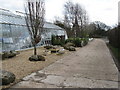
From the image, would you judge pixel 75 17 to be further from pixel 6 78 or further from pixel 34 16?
pixel 6 78

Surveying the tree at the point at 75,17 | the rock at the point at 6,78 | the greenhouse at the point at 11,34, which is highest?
the tree at the point at 75,17

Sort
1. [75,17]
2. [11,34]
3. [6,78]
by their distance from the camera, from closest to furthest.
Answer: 1. [6,78]
2. [11,34]
3. [75,17]

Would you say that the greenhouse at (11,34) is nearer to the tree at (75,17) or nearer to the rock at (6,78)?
the rock at (6,78)

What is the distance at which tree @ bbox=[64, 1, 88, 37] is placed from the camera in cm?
2738

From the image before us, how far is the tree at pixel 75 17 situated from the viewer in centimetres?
2738

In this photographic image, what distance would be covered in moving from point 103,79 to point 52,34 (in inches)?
675

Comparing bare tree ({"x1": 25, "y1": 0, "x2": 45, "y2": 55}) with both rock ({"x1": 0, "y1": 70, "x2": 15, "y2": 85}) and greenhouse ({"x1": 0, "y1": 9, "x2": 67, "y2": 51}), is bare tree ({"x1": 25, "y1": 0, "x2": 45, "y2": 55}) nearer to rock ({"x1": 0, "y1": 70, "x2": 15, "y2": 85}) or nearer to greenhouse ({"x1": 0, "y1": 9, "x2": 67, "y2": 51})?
greenhouse ({"x1": 0, "y1": 9, "x2": 67, "y2": 51})

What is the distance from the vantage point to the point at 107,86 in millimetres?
4973

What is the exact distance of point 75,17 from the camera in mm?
28078

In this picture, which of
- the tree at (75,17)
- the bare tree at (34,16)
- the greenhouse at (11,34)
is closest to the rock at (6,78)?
the bare tree at (34,16)

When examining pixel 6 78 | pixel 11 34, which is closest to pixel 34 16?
pixel 11 34

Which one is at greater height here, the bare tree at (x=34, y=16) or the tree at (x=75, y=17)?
the tree at (x=75, y=17)

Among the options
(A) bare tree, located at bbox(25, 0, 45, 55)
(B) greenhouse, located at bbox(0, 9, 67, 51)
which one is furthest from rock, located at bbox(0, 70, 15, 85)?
(B) greenhouse, located at bbox(0, 9, 67, 51)

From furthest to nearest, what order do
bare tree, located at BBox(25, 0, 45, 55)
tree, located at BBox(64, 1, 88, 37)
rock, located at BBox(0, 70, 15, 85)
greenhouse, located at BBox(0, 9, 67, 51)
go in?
tree, located at BBox(64, 1, 88, 37), greenhouse, located at BBox(0, 9, 67, 51), bare tree, located at BBox(25, 0, 45, 55), rock, located at BBox(0, 70, 15, 85)
